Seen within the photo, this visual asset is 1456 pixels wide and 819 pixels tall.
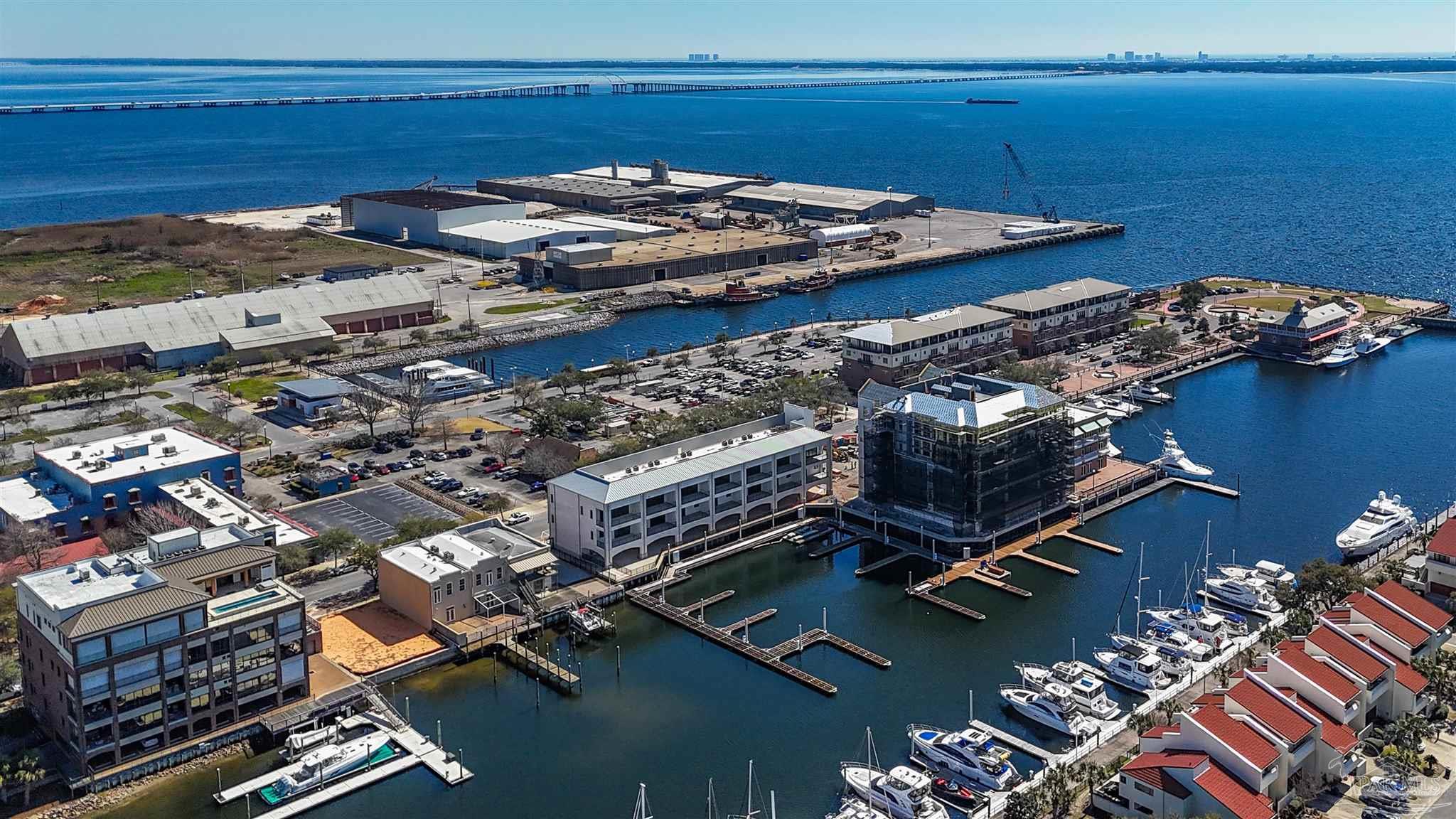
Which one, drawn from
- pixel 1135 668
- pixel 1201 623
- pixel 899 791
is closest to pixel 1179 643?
pixel 1201 623

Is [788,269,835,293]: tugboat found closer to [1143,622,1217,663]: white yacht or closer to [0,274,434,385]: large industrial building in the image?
[0,274,434,385]: large industrial building

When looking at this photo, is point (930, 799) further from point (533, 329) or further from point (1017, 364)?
point (533, 329)

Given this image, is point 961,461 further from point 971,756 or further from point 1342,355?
point 1342,355

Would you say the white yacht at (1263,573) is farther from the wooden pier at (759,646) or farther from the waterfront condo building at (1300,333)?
the waterfront condo building at (1300,333)

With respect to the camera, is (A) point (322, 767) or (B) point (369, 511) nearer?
(A) point (322, 767)

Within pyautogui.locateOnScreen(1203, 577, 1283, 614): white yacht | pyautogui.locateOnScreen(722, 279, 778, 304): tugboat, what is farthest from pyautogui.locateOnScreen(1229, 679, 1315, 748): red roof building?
pyautogui.locateOnScreen(722, 279, 778, 304): tugboat

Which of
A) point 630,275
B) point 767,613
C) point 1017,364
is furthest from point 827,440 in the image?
point 630,275
